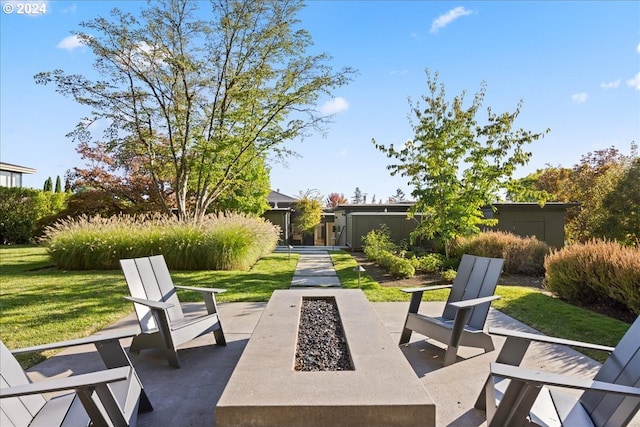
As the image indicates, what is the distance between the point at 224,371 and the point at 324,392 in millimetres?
1749

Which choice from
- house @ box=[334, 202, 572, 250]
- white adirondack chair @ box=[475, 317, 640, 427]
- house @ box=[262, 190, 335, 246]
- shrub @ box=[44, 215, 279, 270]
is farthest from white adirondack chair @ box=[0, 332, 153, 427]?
house @ box=[262, 190, 335, 246]

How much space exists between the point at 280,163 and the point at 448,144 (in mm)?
6565

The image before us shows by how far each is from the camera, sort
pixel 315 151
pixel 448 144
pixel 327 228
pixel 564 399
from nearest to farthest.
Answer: pixel 564 399 < pixel 448 144 < pixel 315 151 < pixel 327 228

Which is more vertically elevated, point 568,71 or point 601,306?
point 568,71

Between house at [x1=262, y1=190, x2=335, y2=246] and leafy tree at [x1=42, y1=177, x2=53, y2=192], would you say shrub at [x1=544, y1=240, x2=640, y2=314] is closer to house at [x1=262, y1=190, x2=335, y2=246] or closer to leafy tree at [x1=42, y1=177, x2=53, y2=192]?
house at [x1=262, y1=190, x2=335, y2=246]

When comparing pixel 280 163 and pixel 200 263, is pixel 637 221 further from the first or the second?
pixel 200 263

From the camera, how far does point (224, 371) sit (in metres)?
3.40

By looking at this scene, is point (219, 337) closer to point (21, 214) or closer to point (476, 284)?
point (476, 284)

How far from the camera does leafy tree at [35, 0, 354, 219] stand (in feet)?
39.1

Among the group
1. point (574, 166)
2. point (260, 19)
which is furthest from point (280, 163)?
point (574, 166)

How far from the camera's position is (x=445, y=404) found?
2.77m

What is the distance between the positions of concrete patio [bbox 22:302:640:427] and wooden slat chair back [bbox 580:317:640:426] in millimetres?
662

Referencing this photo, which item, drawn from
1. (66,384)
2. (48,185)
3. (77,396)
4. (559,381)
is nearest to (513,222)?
(559,381)

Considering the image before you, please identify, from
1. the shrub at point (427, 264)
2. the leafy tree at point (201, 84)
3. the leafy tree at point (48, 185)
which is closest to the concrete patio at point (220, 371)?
the shrub at point (427, 264)
